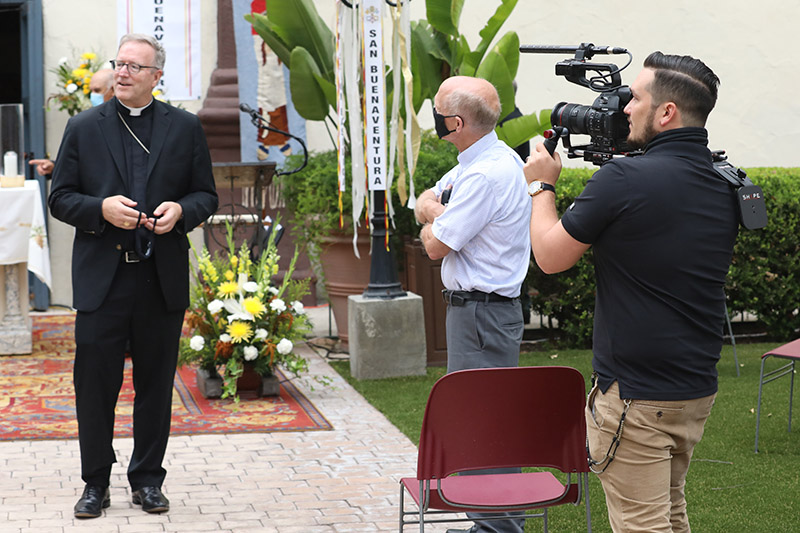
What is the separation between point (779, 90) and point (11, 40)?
33.5 ft

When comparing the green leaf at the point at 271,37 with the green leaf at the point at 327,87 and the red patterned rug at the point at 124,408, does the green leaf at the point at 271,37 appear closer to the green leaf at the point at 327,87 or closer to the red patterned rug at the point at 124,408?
the green leaf at the point at 327,87

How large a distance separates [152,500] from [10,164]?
4.57 metres

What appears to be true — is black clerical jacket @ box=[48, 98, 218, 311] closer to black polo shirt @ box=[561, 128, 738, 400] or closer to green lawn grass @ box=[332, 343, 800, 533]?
green lawn grass @ box=[332, 343, 800, 533]

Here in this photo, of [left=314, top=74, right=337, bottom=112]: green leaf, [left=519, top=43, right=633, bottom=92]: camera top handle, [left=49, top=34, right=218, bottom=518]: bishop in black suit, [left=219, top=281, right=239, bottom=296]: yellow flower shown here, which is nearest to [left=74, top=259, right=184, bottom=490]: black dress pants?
[left=49, top=34, right=218, bottom=518]: bishop in black suit

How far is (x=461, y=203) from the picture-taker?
4199 mm

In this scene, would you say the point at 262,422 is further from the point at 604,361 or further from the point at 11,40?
the point at 11,40

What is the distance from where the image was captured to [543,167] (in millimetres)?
3061

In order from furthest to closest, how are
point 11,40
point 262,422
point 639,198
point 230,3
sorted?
point 11,40 → point 230,3 → point 262,422 → point 639,198

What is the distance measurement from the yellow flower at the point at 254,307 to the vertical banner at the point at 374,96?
127cm

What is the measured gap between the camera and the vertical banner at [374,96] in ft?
24.7

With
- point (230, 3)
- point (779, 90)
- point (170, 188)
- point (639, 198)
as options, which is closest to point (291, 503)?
point (170, 188)

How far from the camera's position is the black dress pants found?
482 cm

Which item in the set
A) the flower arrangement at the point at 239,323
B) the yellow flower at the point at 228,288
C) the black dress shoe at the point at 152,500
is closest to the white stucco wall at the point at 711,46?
the flower arrangement at the point at 239,323

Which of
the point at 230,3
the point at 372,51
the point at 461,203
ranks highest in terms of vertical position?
the point at 230,3
